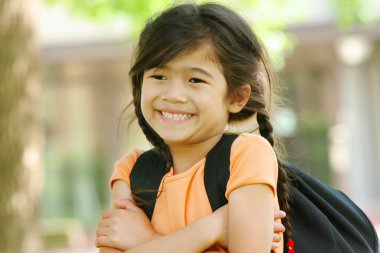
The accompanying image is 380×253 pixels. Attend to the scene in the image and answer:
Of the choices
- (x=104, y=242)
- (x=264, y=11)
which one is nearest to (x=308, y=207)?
(x=104, y=242)

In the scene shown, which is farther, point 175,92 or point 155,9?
point 155,9

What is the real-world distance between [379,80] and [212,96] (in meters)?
Result: 14.4

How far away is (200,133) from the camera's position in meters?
2.96

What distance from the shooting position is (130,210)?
309 cm

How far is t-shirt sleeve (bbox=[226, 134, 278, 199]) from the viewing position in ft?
9.24

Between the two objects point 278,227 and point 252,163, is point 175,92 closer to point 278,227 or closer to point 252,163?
point 252,163

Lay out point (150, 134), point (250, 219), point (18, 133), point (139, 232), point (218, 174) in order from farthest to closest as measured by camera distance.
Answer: point (18, 133)
point (150, 134)
point (139, 232)
point (218, 174)
point (250, 219)

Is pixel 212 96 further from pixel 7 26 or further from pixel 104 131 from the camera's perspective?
pixel 104 131

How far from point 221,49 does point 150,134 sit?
0.46 meters

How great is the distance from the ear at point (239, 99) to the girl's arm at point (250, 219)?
32 cm

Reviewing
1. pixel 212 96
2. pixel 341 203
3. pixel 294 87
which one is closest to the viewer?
pixel 212 96

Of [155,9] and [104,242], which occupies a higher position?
[155,9]

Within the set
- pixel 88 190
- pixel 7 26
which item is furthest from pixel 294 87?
pixel 7 26

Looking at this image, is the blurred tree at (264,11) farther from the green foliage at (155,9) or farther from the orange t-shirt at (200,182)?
the orange t-shirt at (200,182)
